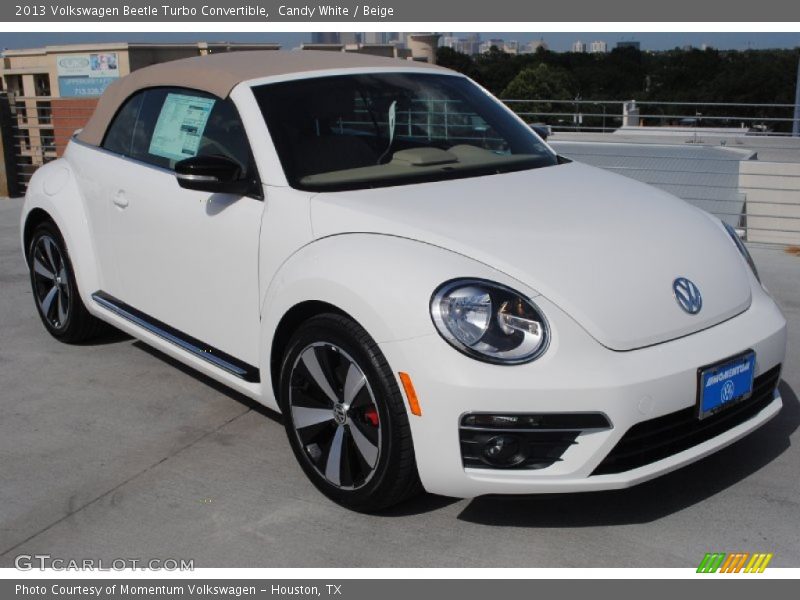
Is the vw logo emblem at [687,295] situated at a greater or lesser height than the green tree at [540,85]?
lesser

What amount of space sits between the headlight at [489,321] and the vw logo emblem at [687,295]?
579mm

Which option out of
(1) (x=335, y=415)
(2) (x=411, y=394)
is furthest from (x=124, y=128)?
(2) (x=411, y=394)

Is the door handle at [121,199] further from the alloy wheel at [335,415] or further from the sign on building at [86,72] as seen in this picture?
the sign on building at [86,72]

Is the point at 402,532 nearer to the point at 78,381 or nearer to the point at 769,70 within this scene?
the point at 78,381

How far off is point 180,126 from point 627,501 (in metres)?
2.62

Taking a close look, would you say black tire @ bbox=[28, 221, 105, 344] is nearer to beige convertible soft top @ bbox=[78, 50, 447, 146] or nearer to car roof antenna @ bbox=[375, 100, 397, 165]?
beige convertible soft top @ bbox=[78, 50, 447, 146]

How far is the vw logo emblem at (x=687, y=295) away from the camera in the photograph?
10.4ft

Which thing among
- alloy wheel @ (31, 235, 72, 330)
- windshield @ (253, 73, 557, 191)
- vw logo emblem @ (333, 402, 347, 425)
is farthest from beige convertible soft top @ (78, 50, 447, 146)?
vw logo emblem @ (333, 402, 347, 425)

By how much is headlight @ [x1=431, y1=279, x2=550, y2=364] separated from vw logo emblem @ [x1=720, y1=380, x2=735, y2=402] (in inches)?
27.2

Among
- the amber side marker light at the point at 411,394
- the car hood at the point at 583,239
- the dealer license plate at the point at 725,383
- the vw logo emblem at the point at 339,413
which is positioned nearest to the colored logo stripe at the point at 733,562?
the dealer license plate at the point at 725,383

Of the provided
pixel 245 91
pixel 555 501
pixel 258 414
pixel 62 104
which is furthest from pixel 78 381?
pixel 62 104

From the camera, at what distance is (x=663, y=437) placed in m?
3.01

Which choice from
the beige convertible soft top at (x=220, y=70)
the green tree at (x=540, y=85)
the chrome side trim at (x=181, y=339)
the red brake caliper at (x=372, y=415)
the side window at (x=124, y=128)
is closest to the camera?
the red brake caliper at (x=372, y=415)

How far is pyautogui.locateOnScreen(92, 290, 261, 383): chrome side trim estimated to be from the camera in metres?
3.81
